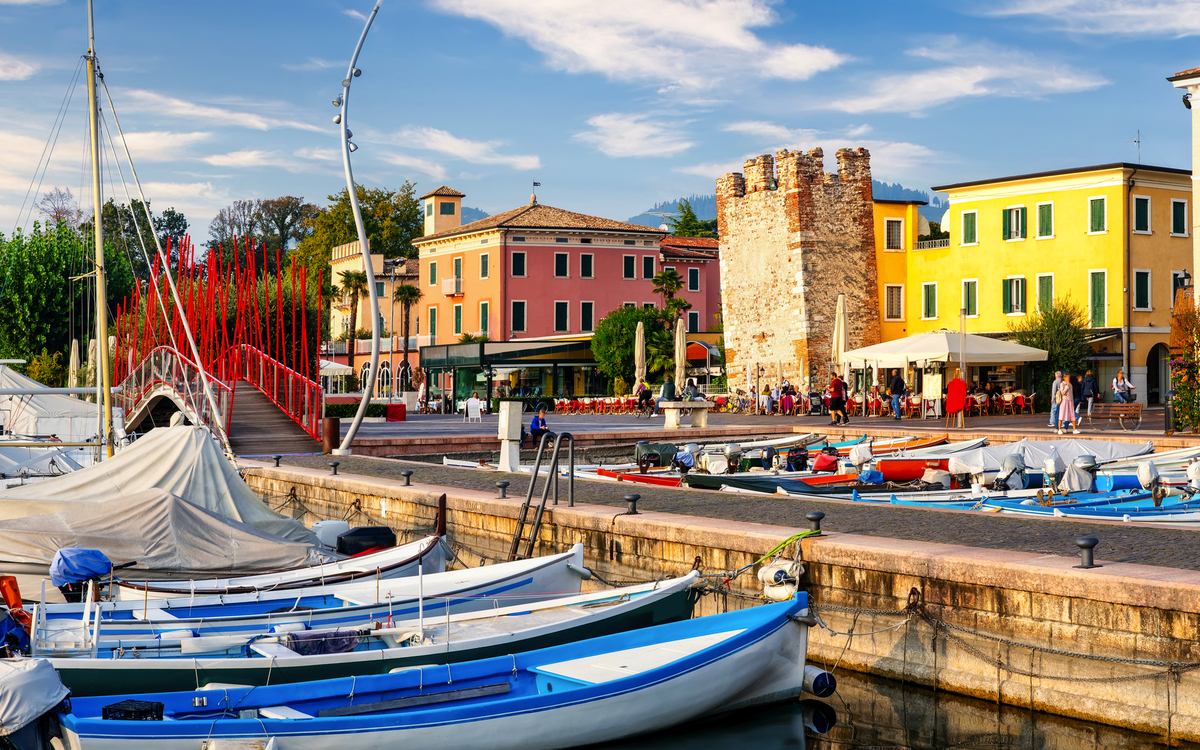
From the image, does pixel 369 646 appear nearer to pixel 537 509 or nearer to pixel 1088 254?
pixel 537 509

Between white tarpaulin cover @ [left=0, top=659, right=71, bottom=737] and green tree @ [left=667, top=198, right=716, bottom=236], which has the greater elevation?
green tree @ [left=667, top=198, right=716, bottom=236]

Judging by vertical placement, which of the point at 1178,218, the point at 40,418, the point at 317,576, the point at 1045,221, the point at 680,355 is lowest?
the point at 317,576

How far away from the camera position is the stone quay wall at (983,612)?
773cm

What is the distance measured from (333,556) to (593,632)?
4.40 meters

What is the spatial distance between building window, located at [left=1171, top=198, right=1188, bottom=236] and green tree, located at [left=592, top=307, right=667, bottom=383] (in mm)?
21148

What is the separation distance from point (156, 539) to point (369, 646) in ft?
12.3

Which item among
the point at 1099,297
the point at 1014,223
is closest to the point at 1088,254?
the point at 1099,297

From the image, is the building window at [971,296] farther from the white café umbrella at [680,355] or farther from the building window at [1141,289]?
the white café umbrella at [680,355]

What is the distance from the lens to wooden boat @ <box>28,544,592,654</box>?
9219 millimetres

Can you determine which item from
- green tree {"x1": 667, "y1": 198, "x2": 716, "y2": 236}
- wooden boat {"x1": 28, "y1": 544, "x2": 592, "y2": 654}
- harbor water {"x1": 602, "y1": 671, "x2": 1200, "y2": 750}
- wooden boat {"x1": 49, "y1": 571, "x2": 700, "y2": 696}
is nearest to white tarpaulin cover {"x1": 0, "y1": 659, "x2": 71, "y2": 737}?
wooden boat {"x1": 49, "y1": 571, "x2": 700, "y2": 696}

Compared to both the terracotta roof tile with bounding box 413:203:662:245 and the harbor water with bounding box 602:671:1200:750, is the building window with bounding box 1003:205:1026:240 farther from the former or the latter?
the harbor water with bounding box 602:671:1200:750

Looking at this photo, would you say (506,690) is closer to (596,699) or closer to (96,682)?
(596,699)

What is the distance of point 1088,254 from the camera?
128 ft

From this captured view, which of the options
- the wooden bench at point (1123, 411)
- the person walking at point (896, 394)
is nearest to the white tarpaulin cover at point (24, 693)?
the wooden bench at point (1123, 411)
